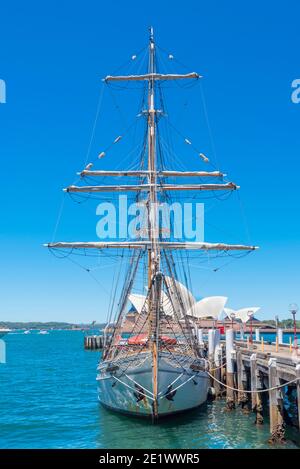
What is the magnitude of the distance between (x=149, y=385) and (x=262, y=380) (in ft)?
18.1

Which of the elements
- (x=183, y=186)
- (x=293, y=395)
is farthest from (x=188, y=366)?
(x=183, y=186)

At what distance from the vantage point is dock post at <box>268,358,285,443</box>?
62.5 ft

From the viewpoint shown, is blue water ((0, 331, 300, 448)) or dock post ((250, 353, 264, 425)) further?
dock post ((250, 353, 264, 425))

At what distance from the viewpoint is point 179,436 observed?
20406 mm

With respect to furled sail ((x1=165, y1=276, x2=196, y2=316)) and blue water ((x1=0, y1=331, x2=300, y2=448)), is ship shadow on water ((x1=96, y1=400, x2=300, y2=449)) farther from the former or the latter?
furled sail ((x1=165, y1=276, x2=196, y2=316))

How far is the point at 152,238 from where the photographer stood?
1008 inches

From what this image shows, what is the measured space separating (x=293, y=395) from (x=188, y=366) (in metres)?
9.18

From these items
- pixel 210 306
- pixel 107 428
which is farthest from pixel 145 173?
pixel 210 306

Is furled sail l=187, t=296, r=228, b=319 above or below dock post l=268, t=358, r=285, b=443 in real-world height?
above

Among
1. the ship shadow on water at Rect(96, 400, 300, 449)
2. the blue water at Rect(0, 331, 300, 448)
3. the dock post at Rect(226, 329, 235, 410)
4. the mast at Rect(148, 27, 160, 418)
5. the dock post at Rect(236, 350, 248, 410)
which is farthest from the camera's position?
the dock post at Rect(226, 329, 235, 410)

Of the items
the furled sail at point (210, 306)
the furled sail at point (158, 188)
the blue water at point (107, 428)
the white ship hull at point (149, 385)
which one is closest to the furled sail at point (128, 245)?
the furled sail at point (158, 188)

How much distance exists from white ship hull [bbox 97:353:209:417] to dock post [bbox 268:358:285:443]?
432cm

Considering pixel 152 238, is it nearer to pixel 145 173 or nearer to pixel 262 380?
pixel 145 173

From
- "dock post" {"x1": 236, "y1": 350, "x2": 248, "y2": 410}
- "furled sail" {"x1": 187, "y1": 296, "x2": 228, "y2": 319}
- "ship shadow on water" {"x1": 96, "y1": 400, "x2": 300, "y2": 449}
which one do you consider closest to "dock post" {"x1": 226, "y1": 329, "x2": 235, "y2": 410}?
"dock post" {"x1": 236, "y1": 350, "x2": 248, "y2": 410}
